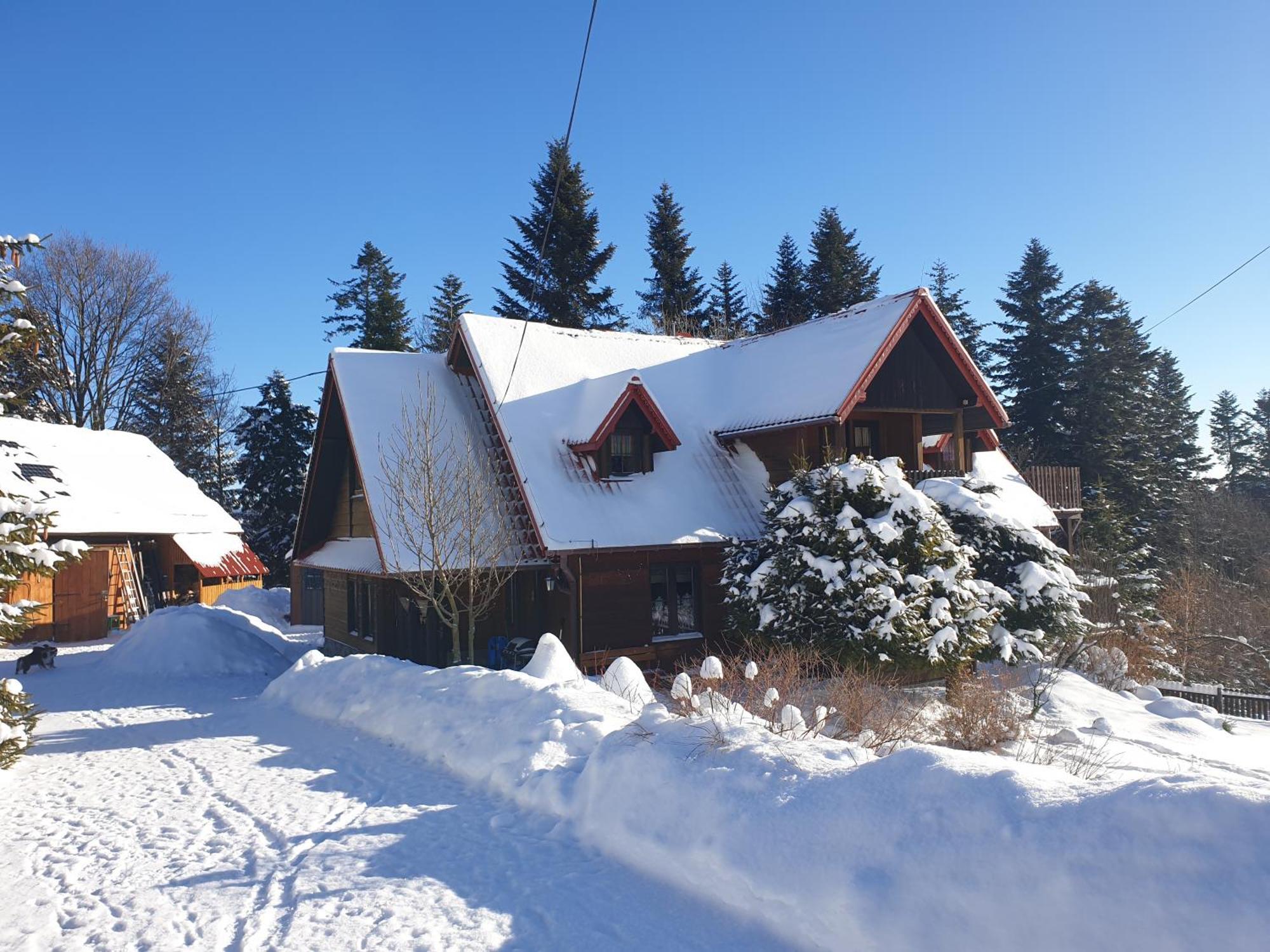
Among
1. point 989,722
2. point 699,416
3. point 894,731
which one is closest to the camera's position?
point 894,731

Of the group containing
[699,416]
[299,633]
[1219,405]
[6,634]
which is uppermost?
[1219,405]

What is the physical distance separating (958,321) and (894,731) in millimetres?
42158

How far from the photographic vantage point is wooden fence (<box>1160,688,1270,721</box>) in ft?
60.6

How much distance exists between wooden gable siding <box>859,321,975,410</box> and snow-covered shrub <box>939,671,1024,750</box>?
750 cm

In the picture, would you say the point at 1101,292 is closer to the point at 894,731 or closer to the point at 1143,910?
the point at 894,731

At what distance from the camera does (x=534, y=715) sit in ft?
28.3

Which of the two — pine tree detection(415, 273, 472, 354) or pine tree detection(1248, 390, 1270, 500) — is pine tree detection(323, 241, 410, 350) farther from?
pine tree detection(1248, 390, 1270, 500)

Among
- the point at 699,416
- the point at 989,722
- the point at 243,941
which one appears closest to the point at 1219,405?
the point at 699,416

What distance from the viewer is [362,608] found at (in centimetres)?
1850

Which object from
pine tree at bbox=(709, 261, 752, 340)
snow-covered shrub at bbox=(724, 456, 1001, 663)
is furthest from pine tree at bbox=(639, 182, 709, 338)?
snow-covered shrub at bbox=(724, 456, 1001, 663)

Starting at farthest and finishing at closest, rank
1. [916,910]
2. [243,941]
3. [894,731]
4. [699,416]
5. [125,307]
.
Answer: [125,307], [699,416], [894,731], [243,941], [916,910]

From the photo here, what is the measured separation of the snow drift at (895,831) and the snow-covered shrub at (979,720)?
1.98 metres

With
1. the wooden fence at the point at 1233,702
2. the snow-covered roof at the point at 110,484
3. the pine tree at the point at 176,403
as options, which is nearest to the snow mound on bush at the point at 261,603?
the snow-covered roof at the point at 110,484

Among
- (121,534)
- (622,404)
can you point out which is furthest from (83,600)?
(622,404)
